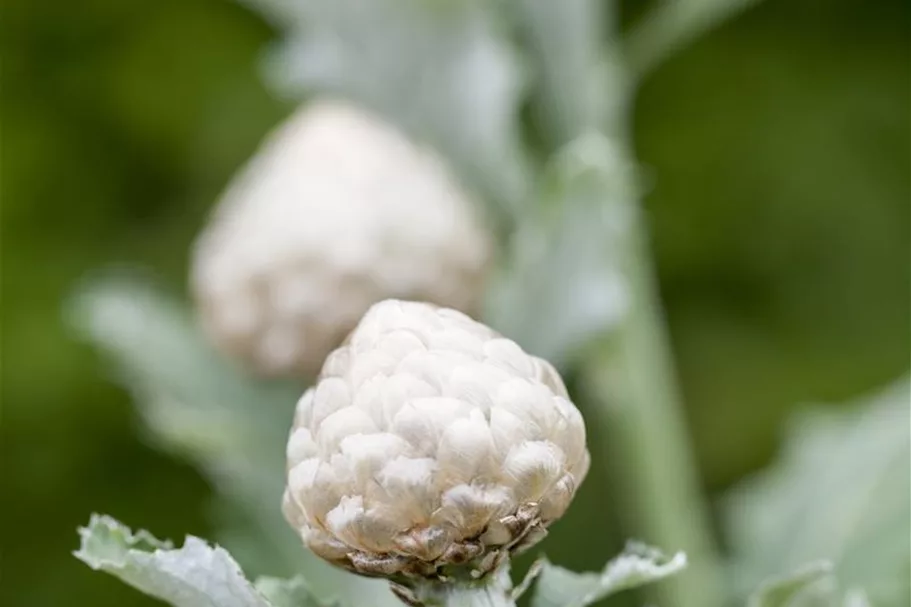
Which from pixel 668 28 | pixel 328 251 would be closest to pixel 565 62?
pixel 668 28

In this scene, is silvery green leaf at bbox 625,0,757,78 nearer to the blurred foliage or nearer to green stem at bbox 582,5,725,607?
green stem at bbox 582,5,725,607

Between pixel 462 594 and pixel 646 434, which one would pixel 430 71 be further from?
pixel 462 594

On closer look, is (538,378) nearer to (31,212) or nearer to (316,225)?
(316,225)

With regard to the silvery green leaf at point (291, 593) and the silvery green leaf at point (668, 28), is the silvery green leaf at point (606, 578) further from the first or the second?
the silvery green leaf at point (668, 28)

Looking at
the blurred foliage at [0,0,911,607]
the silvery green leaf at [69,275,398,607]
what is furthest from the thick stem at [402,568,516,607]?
the blurred foliage at [0,0,911,607]

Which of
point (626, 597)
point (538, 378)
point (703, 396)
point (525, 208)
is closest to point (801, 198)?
point (703, 396)

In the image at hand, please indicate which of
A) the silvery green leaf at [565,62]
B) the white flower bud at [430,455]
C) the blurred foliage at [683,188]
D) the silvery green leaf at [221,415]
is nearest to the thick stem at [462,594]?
the white flower bud at [430,455]

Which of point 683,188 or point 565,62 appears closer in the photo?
point 565,62
